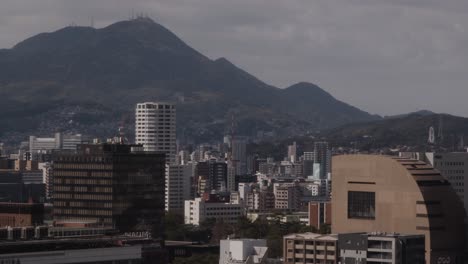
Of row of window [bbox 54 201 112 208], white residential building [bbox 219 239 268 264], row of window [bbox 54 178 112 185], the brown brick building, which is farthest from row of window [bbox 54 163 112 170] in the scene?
white residential building [bbox 219 239 268 264]

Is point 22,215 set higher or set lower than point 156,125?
lower

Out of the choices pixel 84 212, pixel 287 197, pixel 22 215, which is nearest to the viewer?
pixel 22 215

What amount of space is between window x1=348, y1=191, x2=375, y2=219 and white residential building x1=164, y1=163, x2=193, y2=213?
242 ft

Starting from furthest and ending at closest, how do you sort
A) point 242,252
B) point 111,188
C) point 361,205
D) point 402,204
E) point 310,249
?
point 111,188, point 361,205, point 402,204, point 310,249, point 242,252

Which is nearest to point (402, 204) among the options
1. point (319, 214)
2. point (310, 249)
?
point (310, 249)

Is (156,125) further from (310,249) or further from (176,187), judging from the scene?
(310,249)

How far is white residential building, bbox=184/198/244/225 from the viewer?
150875 mm

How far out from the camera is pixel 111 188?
10162cm

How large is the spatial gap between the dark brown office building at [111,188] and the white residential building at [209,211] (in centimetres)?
4530

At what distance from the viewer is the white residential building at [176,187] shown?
563 ft

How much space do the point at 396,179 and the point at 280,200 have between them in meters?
90.7

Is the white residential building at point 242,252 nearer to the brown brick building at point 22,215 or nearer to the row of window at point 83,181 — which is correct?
the brown brick building at point 22,215

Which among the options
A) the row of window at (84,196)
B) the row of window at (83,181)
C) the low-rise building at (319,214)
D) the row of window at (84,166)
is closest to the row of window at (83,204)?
the row of window at (84,196)

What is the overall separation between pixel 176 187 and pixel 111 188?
7232 cm
